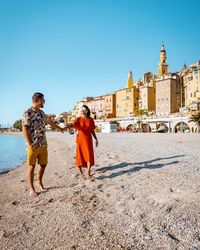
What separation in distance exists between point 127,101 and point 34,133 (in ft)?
282

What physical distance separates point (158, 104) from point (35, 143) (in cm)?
7398

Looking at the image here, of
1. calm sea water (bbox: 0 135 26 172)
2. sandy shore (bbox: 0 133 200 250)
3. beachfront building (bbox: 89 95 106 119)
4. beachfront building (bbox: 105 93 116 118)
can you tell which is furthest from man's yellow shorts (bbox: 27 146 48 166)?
beachfront building (bbox: 89 95 106 119)

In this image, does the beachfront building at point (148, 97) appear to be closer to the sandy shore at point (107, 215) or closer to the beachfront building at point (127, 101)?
the beachfront building at point (127, 101)

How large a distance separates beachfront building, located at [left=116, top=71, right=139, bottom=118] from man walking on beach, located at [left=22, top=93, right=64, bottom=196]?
7989cm

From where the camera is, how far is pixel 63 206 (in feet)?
11.9

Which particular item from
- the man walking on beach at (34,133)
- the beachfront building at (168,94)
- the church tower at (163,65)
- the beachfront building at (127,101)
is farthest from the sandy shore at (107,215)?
the church tower at (163,65)

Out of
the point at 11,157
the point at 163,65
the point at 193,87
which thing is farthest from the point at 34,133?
the point at 163,65

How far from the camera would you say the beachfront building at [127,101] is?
284 ft

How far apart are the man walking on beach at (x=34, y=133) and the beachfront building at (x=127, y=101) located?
79.9 metres

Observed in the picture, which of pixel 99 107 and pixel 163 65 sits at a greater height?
pixel 163 65

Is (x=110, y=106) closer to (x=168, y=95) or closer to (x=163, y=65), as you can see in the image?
(x=163, y=65)

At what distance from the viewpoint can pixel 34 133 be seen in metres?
4.58

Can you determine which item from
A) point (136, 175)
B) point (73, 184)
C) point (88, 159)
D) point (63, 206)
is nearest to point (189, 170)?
point (136, 175)

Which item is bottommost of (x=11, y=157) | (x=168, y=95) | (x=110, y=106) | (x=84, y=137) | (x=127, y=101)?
(x=11, y=157)
